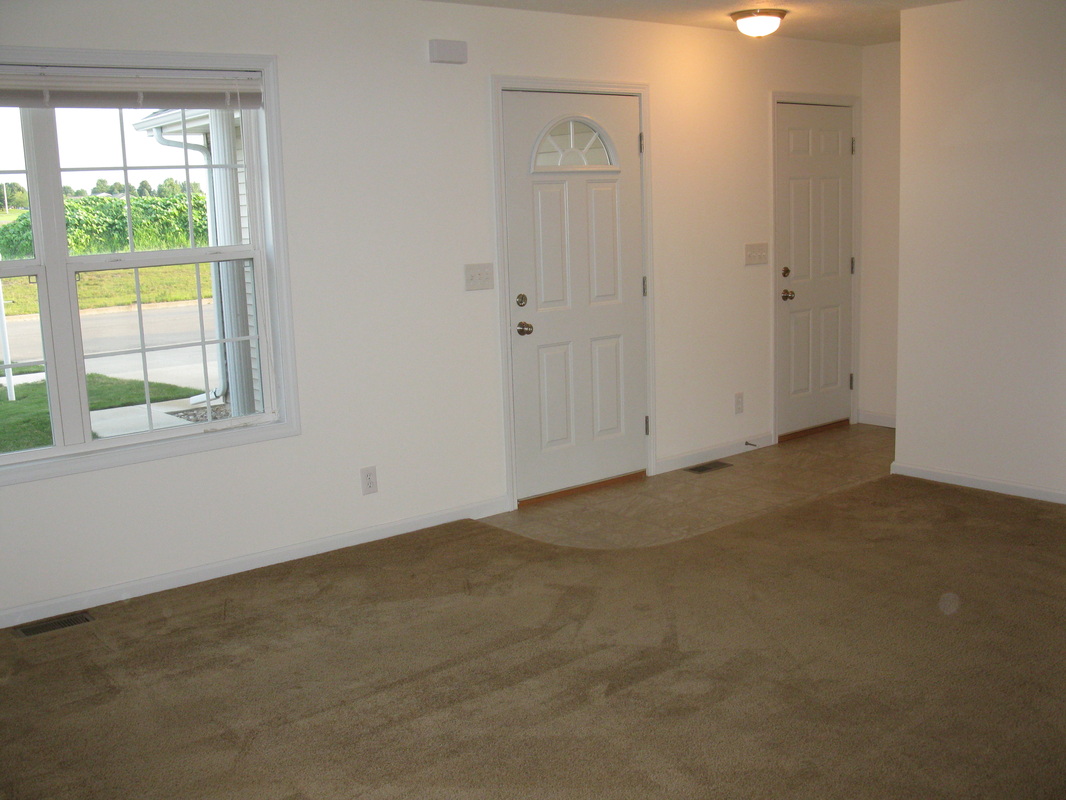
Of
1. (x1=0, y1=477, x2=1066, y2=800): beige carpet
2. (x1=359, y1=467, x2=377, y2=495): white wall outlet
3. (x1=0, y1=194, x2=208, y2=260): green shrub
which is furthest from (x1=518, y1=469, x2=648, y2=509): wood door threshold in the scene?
(x1=0, y1=194, x2=208, y2=260): green shrub

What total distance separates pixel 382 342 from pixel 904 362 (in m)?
2.79

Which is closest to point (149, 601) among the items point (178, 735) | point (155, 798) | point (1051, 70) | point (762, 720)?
point (178, 735)

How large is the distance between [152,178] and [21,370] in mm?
877

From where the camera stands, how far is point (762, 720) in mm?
2738

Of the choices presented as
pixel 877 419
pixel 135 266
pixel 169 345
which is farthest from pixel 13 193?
pixel 877 419

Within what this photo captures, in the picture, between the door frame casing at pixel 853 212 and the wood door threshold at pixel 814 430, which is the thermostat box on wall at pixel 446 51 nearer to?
the door frame casing at pixel 853 212

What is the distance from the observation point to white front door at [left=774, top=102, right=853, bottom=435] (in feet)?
19.2

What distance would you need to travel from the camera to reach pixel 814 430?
A: 6250 mm

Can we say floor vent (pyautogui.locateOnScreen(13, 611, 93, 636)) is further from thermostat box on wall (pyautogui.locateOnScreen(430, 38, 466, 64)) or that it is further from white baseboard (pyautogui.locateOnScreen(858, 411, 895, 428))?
white baseboard (pyautogui.locateOnScreen(858, 411, 895, 428))

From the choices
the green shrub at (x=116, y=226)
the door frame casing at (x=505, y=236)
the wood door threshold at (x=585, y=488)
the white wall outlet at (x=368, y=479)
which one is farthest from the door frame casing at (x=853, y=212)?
the green shrub at (x=116, y=226)

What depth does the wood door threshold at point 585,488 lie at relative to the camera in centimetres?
493

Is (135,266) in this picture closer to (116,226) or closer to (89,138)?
(116,226)

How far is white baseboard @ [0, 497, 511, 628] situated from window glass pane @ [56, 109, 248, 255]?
4.29 feet

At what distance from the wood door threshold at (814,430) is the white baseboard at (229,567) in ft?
6.99
